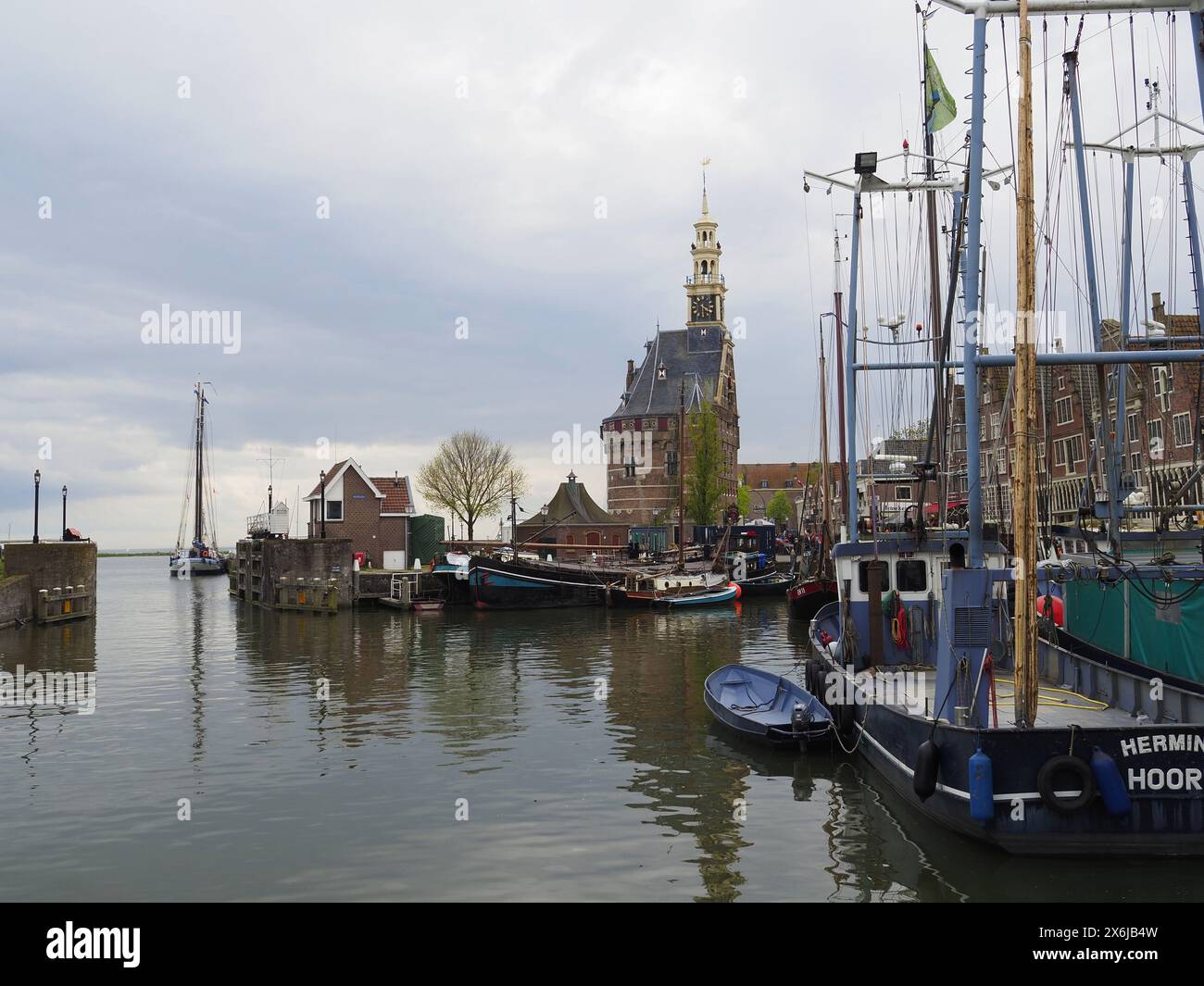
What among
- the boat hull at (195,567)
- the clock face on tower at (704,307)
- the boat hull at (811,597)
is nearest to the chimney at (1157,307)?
the boat hull at (811,597)

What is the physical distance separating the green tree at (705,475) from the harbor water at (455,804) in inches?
2358

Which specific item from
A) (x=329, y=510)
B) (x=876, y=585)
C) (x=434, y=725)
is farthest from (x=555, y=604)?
(x=876, y=585)

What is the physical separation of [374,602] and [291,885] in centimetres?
4665

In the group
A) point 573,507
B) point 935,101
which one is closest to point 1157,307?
point 935,101

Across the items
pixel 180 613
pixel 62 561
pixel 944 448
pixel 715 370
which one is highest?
pixel 715 370

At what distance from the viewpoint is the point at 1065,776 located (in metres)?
11.6

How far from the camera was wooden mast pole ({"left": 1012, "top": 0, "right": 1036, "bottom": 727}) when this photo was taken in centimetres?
1190

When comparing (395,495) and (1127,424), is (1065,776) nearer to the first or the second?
(1127,424)

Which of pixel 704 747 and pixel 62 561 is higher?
pixel 62 561

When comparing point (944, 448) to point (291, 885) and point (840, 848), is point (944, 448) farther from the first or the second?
point (291, 885)

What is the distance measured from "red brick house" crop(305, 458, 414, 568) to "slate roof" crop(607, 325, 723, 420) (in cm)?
5164

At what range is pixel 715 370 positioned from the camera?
11744 cm

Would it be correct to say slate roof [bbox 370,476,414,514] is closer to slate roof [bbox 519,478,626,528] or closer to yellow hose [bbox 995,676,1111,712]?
slate roof [bbox 519,478,626,528]

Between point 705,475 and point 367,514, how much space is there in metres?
36.2
